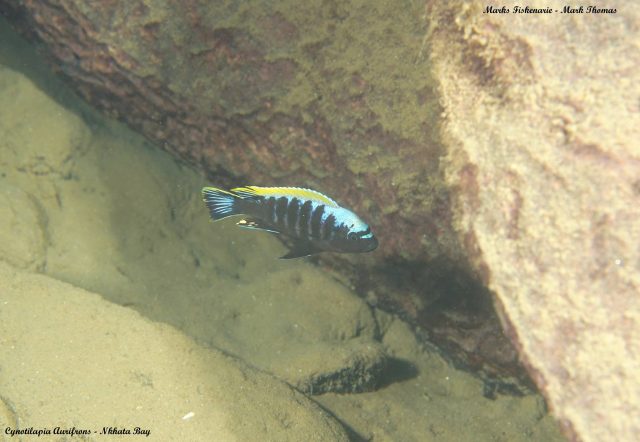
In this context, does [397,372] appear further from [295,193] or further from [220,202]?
[220,202]

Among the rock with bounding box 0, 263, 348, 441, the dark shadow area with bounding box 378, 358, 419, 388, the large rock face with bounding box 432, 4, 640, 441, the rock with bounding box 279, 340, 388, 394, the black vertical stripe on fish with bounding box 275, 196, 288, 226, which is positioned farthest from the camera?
the dark shadow area with bounding box 378, 358, 419, 388

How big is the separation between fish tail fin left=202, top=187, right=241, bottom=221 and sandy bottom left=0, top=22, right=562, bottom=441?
1020 mm

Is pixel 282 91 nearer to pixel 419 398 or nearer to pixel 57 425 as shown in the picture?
pixel 57 425

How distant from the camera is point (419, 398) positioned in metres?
4.23

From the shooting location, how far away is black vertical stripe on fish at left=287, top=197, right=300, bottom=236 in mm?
3447

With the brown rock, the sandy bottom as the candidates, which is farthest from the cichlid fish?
the sandy bottom

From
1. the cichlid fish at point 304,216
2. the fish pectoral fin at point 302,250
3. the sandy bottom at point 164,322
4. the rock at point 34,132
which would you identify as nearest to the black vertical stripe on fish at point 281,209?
the cichlid fish at point 304,216

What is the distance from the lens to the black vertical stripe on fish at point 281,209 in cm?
347

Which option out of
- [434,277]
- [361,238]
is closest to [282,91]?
[361,238]

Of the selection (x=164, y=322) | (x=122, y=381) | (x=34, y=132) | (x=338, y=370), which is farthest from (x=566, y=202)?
(x=34, y=132)

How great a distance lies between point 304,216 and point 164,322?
56.6 inches

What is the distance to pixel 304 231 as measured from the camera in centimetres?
355

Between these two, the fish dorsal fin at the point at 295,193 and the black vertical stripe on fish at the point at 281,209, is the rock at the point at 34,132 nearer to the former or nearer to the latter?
the fish dorsal fin at the point at 295,193

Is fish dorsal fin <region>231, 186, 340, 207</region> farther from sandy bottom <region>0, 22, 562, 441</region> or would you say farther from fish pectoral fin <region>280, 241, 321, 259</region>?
sandy bottom <region>0, 22, 562, 441</region>
